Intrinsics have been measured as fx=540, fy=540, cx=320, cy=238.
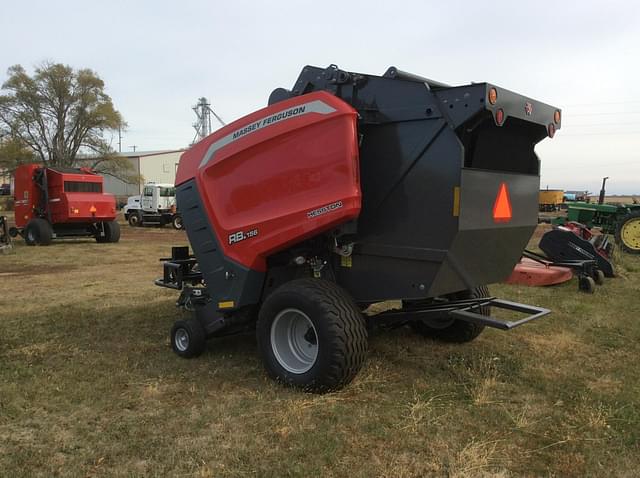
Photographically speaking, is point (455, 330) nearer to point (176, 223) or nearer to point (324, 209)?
point (324, 209)

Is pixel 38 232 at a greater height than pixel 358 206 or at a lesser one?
lesser

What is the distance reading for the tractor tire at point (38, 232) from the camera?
1512 centimetres

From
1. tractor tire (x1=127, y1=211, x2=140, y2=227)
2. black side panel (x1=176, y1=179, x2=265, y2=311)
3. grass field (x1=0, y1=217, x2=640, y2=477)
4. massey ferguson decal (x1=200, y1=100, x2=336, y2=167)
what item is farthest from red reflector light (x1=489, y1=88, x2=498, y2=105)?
tractor tire (x1=127, y1=211, x2=140, y2=227)

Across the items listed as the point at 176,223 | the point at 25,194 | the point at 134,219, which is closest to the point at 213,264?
the point at 25,194

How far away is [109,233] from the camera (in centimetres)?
1673

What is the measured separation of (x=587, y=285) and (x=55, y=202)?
13.9 m

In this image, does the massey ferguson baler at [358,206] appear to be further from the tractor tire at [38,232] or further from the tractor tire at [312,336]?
the tractor tire at [38,232]

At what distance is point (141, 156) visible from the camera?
61.1 metres

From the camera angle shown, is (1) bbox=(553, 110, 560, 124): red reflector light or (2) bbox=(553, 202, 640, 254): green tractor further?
(2) bbox=(553, 202, 640, 254): green tractor

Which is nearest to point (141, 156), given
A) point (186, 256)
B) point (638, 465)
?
point (186, 256)

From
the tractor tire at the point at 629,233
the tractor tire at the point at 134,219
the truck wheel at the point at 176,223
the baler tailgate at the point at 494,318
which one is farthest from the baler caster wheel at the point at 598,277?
the tractor tire at the point at 134,219

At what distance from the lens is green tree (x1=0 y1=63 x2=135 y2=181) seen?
1387 inches

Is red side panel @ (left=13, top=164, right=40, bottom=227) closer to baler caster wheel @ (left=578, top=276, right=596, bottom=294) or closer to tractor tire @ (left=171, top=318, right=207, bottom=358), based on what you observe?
tractor tire @ (left=171, top=318, right=207, bottom=358)

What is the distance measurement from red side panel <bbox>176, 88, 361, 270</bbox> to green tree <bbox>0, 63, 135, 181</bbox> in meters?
35.0
